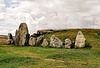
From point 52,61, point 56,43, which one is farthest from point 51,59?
point 56,43

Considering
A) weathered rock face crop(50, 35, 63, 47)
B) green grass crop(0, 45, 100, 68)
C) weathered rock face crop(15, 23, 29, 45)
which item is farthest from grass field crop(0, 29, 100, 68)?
weathered rock face crop(15, 23, 29, 45)

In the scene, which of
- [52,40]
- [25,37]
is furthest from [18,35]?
[52,40]

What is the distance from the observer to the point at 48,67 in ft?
38.1

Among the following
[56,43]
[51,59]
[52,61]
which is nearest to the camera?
[52,61]

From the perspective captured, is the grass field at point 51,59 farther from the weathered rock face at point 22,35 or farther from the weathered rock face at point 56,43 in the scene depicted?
the weathered rock face at point 22,35

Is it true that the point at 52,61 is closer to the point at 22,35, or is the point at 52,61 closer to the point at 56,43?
the point at 56,43

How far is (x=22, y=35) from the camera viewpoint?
35875mm

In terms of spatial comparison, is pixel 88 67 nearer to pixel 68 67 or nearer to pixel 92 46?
pixel 68 67

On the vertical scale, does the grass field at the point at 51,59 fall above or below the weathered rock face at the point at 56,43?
below

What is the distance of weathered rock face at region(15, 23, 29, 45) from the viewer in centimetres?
3524

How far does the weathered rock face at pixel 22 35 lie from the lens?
35244 mm

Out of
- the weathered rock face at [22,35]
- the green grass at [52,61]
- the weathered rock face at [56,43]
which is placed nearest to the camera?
the green grass at [52,61]

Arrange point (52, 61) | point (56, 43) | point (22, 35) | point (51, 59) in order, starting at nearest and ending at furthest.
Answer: point (52, 61), point (51, 59), point (56, 43), point (22, 35)

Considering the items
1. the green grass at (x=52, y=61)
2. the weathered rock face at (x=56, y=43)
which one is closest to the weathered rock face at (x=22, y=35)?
the weathered rock face at (x=56, y=43)
